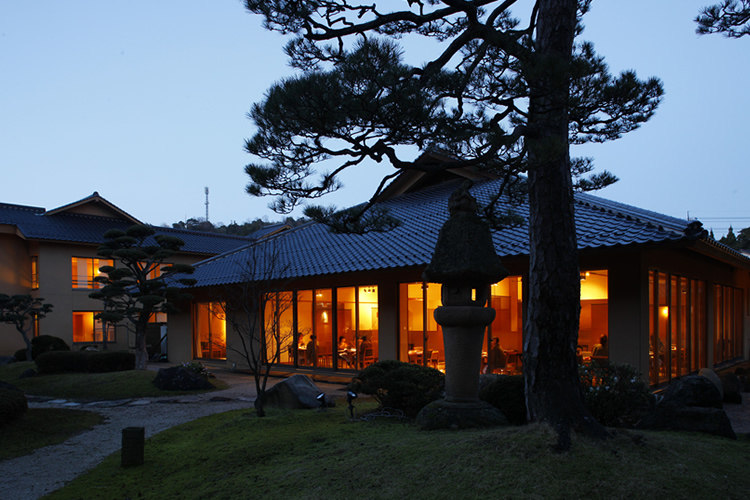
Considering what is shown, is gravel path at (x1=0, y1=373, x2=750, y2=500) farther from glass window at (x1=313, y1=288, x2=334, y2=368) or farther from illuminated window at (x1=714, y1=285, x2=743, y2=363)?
illuminated window at (x1=714, y1=285, x2=743, y2=363)

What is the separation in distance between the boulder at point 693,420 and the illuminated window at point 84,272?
2489 centimetres

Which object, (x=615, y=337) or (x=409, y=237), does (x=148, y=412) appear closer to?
(x=409, y=237)

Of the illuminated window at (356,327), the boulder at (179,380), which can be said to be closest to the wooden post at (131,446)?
the boulder at (179,380)

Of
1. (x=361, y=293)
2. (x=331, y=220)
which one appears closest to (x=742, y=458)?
(x=331, y=220)

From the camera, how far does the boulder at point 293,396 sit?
9.20 meters

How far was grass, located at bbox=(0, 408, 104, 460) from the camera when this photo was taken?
7.66 metres

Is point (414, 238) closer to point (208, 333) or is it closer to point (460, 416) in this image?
point (460, 416)

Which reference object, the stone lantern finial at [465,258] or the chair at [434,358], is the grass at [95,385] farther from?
the stone lantern finial at [465,258]

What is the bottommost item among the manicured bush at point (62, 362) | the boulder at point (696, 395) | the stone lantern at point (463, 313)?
the manicured bush at point (62, 362)

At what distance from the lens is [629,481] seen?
3824mm

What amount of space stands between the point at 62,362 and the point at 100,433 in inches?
341

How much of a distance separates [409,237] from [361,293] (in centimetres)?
191

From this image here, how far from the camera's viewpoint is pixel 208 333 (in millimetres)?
19812

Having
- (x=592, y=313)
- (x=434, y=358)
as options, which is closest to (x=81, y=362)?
(x=434, y=358)
